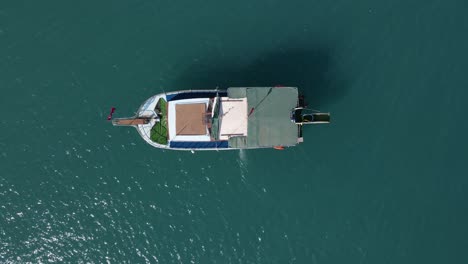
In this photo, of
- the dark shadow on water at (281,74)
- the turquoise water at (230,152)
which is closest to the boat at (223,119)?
the turquoise water at (230,152)

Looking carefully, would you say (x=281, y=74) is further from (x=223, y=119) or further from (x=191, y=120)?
(x=191, y=120)

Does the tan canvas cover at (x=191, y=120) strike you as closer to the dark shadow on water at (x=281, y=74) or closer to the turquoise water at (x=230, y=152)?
the turquoise water at (x=230, y=152)

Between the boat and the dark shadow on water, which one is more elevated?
the dark shadow on water

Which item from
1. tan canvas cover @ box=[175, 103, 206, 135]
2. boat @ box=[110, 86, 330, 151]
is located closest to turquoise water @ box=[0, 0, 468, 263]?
boat @ box=[110, 86, 330, 151]

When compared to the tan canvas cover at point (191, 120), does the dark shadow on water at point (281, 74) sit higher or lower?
higher

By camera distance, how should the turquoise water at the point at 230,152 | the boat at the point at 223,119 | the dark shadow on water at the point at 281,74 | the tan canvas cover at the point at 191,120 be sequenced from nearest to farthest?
the boat at the point at 223,119, the tan canvas cover at the point at 191,120, the turquoise water at the point at 230,152, the dark shadow on water at the point at 281,74

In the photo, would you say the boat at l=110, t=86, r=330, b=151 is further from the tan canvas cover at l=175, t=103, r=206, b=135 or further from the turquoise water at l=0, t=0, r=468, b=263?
the turquoise water at l=0, t=0, r=468, b=263

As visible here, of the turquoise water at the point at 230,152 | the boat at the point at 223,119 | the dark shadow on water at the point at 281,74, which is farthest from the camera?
the dark shadow on water at the point at 281,74

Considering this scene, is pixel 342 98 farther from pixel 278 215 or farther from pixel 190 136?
pixel 190 136

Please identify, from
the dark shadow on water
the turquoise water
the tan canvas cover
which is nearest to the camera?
the tan canvas cover
